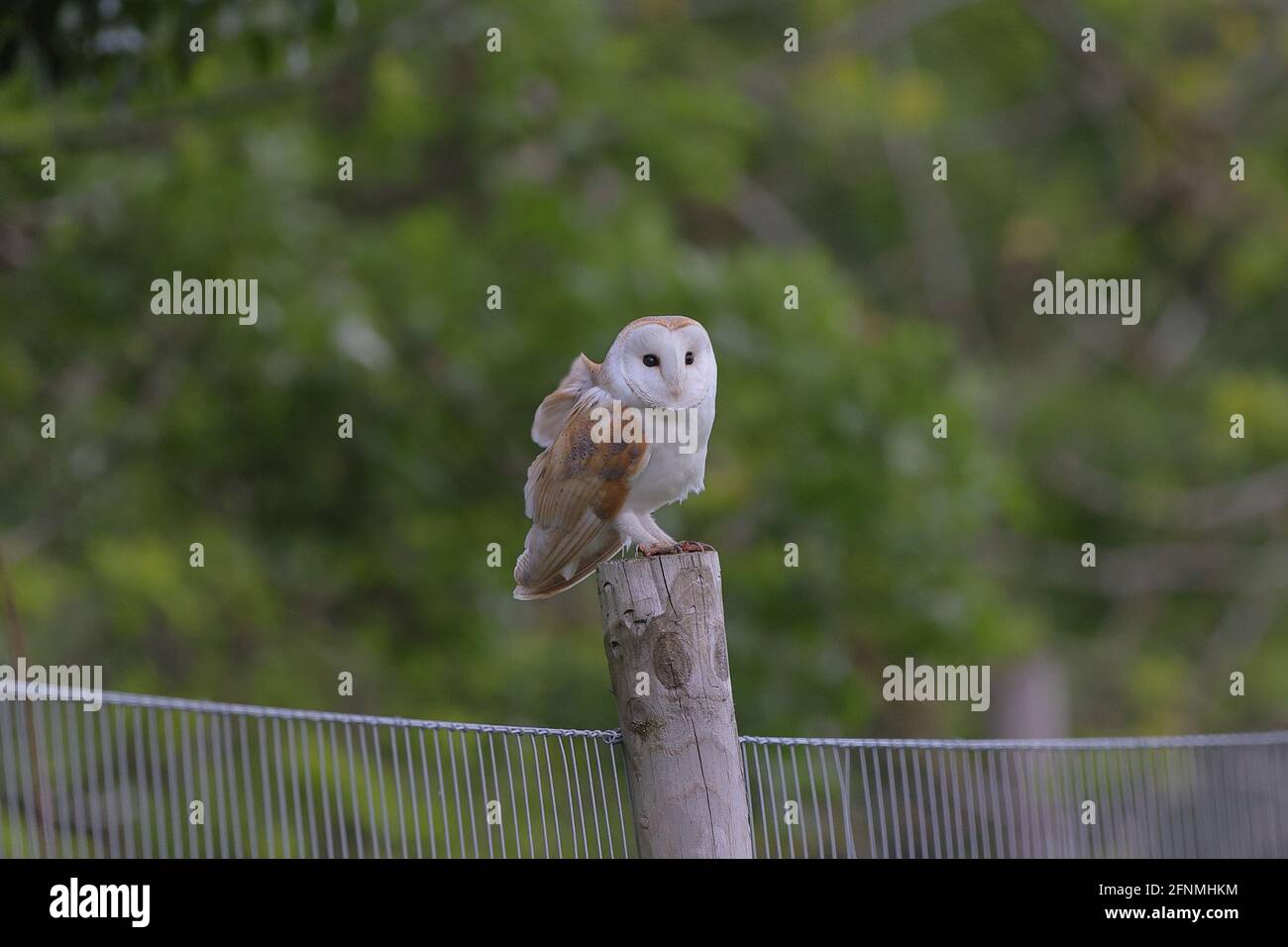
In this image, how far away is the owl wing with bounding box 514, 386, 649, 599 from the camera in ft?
13.9

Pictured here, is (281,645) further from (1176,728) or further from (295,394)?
(1176,728)

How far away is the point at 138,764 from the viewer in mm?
3908

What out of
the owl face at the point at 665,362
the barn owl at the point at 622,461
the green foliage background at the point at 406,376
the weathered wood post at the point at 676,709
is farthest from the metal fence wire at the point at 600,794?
the green foliage background at the point at 406,376

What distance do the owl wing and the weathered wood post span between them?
83 cm

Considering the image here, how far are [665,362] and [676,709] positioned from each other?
1.11m

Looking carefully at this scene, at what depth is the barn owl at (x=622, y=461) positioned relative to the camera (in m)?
4.14

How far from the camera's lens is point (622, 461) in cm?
422

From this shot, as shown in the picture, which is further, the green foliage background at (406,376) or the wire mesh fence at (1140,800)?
the green foliage background at (406,376)

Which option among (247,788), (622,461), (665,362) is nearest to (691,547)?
(622,461)

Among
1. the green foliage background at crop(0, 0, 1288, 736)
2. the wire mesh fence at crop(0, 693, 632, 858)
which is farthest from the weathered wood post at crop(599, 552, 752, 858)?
the green foliage background at crop(0, 0, 1288, 736)

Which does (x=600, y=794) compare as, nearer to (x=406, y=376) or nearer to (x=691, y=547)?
(x=691, y=547)

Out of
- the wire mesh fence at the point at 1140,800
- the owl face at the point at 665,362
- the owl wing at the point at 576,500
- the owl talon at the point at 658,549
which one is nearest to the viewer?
the owl talon at the point at 658,549

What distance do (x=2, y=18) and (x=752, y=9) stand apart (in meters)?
11.0

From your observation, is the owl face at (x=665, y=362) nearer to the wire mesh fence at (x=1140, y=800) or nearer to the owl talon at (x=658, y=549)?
the owl talon at (x=658, y=549)
